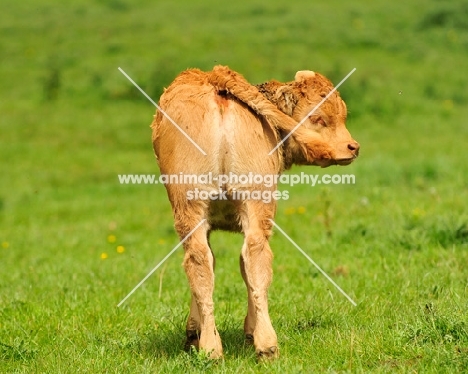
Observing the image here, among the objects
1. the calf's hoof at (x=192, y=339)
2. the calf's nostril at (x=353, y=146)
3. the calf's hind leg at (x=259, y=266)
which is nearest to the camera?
the calf's hind leg at (x=259, y=266)

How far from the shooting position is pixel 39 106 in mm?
20125

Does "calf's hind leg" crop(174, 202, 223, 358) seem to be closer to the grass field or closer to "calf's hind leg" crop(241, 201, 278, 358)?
the grass field

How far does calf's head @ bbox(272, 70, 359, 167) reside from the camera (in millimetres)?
4652

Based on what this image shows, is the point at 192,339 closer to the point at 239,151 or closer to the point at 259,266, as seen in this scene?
the point at 259,266

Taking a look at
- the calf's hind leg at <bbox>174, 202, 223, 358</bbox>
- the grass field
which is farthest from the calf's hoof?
the calf's hind leg at <bbox>174, 202, 223, 358</bbox>

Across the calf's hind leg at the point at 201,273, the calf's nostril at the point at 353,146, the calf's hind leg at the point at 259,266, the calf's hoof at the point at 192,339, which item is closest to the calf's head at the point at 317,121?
the calf's nostril at the point at 353,146

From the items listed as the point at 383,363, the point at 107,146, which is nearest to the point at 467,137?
the point at 107,146

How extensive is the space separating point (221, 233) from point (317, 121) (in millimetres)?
5450

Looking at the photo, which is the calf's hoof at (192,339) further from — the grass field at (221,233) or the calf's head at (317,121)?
the calf's head at (317,121)

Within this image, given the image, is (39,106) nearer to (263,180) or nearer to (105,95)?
(105,95)

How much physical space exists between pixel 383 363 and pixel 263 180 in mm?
1238

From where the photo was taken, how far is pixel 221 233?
10.0 metres

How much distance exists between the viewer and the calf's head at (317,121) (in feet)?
15.3

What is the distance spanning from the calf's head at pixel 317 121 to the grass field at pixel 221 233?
1128mm
